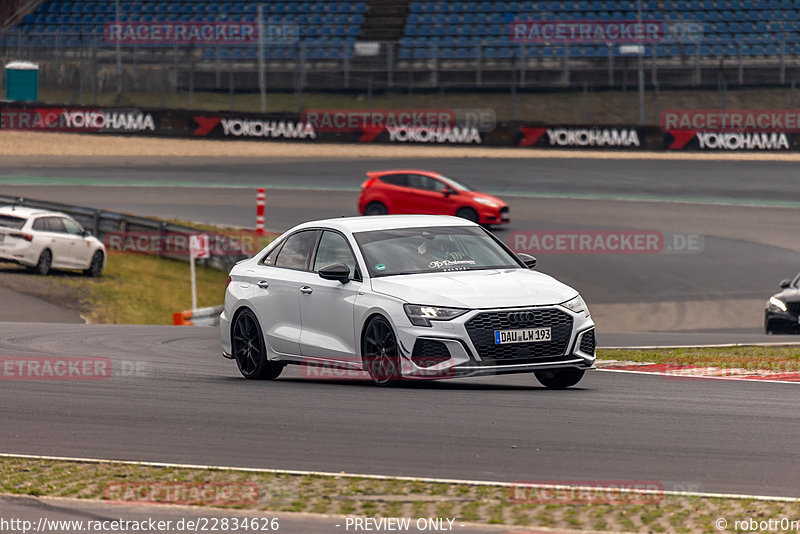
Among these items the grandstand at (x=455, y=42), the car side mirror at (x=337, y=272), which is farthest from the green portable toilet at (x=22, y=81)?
the car side mirror at (x=337, y=272)

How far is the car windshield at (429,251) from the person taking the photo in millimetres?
10828

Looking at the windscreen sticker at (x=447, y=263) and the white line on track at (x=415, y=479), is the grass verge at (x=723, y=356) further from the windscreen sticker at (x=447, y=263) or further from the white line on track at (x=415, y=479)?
the white line on track at (x=415, y=479)

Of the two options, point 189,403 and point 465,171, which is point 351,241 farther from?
point 465,171

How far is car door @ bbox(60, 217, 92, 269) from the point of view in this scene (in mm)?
27656

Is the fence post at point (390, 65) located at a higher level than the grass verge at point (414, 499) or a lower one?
lower

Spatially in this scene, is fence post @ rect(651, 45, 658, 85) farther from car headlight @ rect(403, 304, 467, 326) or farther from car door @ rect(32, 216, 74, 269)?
car headlight @ rect(403, 304, 467, 326)

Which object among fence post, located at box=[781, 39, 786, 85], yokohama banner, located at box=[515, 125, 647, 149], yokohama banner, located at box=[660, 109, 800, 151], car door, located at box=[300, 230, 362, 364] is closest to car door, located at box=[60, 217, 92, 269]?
car door, located at box=[300, 230, 362, 364]

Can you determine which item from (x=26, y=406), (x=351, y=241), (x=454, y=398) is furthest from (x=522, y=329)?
(x=26, y=406)

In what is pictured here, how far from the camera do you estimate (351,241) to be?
36.4ft

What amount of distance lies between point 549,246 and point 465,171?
430 inches

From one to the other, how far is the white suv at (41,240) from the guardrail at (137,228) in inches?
138

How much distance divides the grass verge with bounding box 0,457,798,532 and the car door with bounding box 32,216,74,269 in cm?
2023

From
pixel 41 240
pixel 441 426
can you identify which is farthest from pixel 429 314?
pixel 41 240

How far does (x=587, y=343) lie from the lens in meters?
10.4
